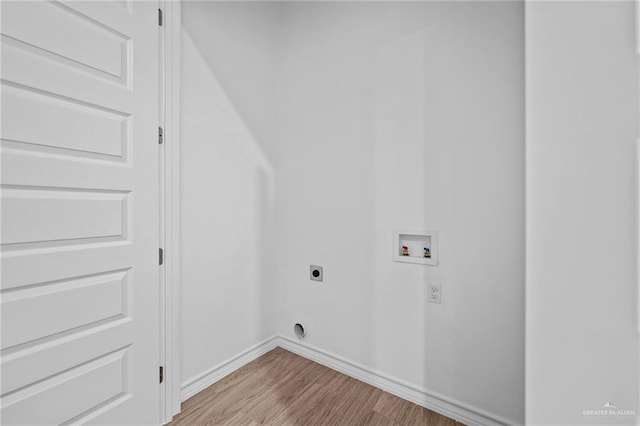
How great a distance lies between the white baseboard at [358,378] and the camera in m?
1.44

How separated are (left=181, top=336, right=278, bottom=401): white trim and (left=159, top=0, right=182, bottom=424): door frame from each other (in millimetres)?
118

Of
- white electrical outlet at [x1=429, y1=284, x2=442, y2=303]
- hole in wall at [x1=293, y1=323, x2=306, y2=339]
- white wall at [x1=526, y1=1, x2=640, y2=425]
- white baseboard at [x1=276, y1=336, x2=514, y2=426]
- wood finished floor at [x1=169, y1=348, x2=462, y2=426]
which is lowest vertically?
wood finished floor at [x1=169, y1=348, x2=462, y2=426]

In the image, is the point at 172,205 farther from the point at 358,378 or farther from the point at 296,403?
the point at 358,378

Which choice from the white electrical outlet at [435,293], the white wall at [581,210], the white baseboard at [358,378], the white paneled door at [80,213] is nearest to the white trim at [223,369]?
the white baseboard at [358,378]

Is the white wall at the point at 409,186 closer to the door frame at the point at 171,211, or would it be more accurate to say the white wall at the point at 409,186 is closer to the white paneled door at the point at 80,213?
the door frame at the point at 171,211

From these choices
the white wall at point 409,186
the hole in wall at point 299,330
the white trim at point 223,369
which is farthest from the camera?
the hole in wall at point 299,330

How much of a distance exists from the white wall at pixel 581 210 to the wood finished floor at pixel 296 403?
1208 millimetres

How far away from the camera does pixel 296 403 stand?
1579 mm

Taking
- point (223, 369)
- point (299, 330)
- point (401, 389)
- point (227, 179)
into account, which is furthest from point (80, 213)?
point (401, 389)

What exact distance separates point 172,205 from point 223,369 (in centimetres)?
110

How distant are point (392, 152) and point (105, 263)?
1.54 meters

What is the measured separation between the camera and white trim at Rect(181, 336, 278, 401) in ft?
5.32

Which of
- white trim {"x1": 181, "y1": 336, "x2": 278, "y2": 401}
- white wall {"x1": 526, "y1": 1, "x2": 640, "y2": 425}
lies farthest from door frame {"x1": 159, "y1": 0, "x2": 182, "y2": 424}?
white wall {"x1": 526, "y1": 1, "x2": 640, "y2": 425}

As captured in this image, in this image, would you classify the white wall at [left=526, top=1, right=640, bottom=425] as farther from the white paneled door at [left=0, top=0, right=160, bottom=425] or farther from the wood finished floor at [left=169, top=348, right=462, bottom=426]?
the white paneled door at [left=0, top=0, right=160, bottom=425]
